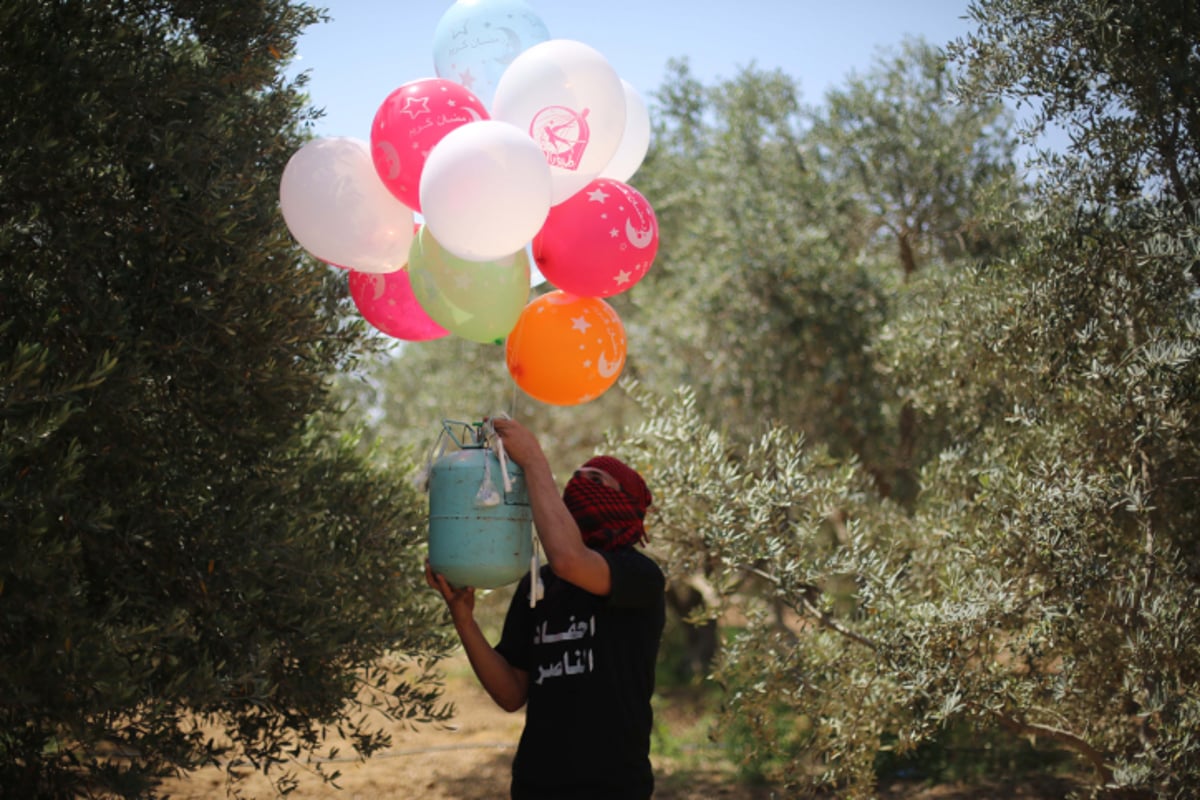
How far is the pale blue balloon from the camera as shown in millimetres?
4005

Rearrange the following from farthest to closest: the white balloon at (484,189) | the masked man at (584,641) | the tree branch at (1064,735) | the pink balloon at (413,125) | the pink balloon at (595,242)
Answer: the tree branch at (1064,735)
the pink balloon at (595,242)
the pink balloon at (413,125)
the white balloon at (484,189)
the masked man at (584,641)

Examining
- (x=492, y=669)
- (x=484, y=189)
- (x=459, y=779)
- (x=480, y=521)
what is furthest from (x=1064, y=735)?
(x=459, y=779)

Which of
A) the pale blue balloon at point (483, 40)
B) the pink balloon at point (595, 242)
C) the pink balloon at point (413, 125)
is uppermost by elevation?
the pale blue balloon at point (483, 40)

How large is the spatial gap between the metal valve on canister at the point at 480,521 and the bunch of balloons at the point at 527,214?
71 centimetres

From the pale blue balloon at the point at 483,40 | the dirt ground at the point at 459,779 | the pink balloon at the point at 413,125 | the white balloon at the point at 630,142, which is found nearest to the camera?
the pink balloon at the point at 413,125

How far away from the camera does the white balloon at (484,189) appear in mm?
3195

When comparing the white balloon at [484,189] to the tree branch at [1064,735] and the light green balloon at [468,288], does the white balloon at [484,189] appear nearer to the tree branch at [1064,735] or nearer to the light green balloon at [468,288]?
the light green balloon at [468,288]

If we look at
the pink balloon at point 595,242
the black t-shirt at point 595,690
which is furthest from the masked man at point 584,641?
the pink balloon at point 595,242

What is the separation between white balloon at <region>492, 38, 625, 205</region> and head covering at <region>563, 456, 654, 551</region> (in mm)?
1212

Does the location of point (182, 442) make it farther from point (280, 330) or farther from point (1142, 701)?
point (1142, 701)

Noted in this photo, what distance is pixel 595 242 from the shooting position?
370 cm

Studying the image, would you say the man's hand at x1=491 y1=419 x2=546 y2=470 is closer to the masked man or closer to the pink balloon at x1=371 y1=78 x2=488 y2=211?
the masked man

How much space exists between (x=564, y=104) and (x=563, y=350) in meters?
0.94

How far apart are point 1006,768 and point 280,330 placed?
717 centimetres
